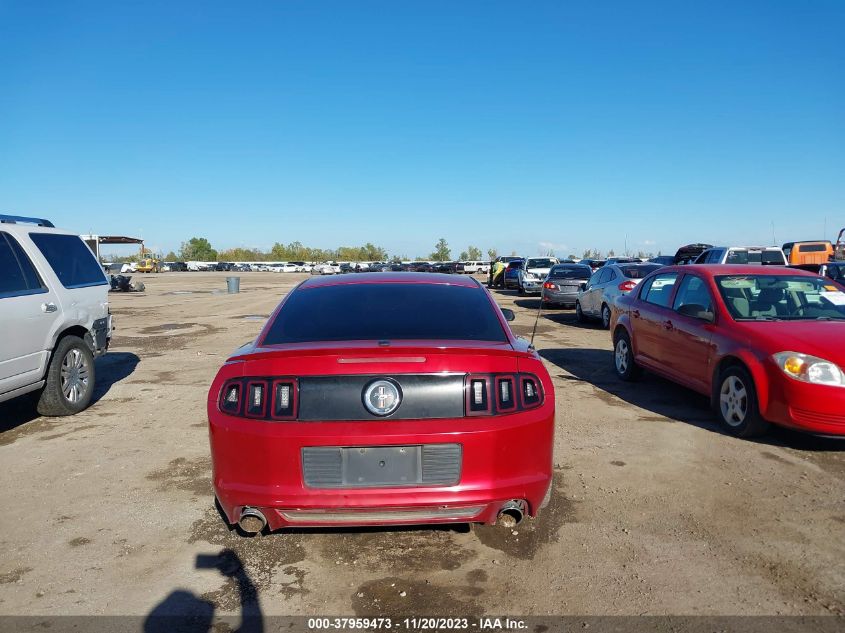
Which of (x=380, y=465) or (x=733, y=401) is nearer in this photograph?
(x=380, y=465)

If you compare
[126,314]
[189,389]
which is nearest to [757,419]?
[189,389]

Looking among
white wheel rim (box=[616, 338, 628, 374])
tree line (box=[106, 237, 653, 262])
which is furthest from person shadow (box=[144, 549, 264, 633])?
tree line (box=[106, 237, 653, 262])

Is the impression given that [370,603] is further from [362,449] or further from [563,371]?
[563,371]

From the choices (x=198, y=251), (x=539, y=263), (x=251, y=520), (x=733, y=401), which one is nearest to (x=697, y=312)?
(x=733, y=401)

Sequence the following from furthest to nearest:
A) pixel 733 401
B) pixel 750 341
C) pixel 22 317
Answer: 1. pixel 22 317
2. pixel 733 401
3. pixel 750 341

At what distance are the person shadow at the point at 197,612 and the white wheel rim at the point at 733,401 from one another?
435 centimetres

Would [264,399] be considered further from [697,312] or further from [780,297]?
[780,297]

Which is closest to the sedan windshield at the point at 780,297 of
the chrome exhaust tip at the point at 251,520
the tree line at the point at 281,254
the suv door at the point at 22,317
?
the chrome exhaust tip at the point at 251,520

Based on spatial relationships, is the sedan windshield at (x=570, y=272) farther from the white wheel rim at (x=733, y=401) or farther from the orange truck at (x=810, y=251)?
the white wheel rim at (x=733, y=401)

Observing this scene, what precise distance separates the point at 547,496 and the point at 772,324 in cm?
353

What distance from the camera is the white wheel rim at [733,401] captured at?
17.9 feet

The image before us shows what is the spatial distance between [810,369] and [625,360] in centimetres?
332

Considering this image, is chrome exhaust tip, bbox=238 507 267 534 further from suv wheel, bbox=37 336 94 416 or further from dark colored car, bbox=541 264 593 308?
dark colored car, bbox=541 264 593 308

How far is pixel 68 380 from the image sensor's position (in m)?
6.64
